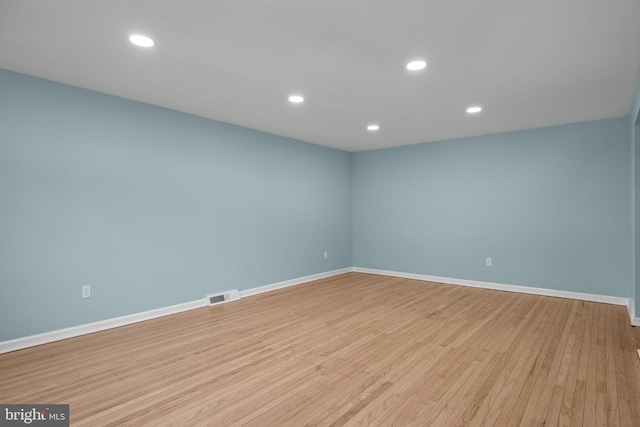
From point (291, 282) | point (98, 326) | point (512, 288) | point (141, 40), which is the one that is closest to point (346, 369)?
point (98, 326)

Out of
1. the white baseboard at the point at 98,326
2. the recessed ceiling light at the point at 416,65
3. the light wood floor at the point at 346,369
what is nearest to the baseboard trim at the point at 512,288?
the light wood floor at the point at 346,369

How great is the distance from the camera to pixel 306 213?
233 inches

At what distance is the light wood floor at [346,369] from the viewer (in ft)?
6.46

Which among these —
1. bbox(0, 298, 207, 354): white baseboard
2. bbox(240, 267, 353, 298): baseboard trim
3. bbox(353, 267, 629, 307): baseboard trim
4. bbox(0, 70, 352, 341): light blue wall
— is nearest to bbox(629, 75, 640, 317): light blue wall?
bbox(353, 267, 629, 307): baseboard trim

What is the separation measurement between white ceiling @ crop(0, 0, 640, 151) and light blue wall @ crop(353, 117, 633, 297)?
0.78 metres

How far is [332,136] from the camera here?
5527mm

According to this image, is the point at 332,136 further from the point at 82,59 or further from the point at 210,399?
the point at 210,399

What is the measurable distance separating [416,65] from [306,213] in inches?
140

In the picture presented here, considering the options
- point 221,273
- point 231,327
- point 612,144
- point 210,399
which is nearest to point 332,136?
point 221,273

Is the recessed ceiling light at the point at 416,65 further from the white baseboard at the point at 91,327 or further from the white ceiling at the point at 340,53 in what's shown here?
the white baseboard at the point at 91,327

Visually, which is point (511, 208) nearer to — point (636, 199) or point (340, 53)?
point (636, 199)

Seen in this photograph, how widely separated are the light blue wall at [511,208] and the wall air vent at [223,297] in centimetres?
302

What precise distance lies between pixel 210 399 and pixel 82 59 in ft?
9.24

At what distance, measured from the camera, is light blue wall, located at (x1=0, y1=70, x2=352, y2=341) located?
117 inches
